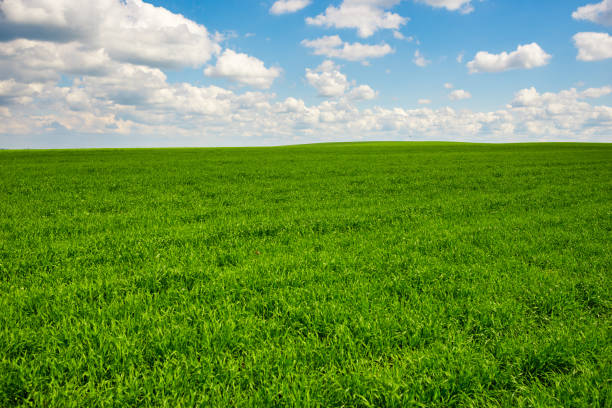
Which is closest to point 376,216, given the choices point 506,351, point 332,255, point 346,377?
point 332,255

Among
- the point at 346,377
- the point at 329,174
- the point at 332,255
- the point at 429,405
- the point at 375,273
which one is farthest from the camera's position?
the point at 329,174

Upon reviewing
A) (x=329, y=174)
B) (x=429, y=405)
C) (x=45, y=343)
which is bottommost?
(x=429, y=405)

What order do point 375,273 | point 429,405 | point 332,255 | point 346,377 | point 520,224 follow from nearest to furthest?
1. point 429,405
2. point 346,377
3. point 375,273
4. point 332,255
5. point 520,224

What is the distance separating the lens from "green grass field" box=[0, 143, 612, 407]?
10.3ft

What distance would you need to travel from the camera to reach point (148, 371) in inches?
129

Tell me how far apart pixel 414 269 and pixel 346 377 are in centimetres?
294

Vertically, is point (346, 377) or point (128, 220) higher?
point (128, 220)

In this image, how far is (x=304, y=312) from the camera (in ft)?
14.1

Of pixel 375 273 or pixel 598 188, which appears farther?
pixel 598 188

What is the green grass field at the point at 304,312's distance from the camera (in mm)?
3135

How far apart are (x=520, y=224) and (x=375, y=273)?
5929mm

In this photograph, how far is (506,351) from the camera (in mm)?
3609

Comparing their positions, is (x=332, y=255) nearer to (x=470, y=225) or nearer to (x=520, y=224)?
(x=470, y=225)

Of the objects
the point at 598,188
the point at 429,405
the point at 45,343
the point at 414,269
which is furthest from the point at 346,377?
the point at 598,188
